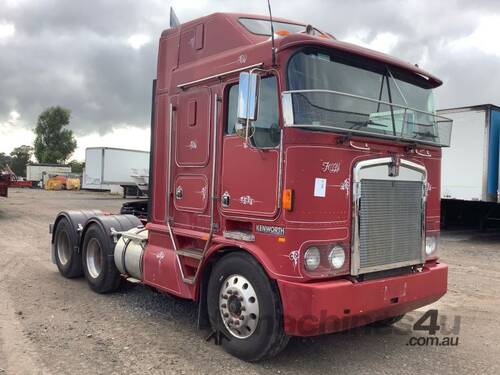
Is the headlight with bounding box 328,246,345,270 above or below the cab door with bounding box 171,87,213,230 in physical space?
below

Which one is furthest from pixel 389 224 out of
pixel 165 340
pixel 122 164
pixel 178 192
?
pixel 122 164

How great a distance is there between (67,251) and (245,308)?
14.8 feet

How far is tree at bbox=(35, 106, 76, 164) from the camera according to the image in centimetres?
7741

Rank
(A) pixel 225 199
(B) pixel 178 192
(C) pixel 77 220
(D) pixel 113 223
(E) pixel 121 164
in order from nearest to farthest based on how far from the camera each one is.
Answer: (A) pixel 225 199 < (B) pixel 178 192 < (D) pixel 113 223 < (C) pixel 77 220 < (E) pixel 121 164

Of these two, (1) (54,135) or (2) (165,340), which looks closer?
(2) (165,340)

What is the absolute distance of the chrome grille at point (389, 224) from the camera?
4.48m

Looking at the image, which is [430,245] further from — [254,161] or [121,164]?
[121,164]

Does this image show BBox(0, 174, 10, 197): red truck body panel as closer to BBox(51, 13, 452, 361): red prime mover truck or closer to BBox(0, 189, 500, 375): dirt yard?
BBox(0, 189, 500, 375): dirt yard

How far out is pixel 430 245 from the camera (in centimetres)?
522

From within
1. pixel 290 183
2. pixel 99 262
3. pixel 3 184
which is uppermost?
pixel 290 183

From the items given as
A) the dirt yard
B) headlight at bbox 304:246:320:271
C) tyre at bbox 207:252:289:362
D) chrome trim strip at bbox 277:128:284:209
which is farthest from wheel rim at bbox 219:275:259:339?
chrome trim strip at bbox 277:128:284:209

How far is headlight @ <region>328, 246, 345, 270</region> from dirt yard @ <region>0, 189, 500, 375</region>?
966 mm

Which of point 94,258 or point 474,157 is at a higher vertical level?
point 474,157

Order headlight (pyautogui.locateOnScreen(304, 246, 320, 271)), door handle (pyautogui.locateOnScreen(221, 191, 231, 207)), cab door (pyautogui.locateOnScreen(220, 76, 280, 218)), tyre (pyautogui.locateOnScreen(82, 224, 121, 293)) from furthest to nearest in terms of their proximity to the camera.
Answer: tyre (pyautogui.locateOnScreen(82, 224, 121, 293)), door handle (pyautogui.locateOnScreen(221, 191, 231, 207)), cab door (pyautogui.locateOnScreen(220, 76, 280, 218)), headlight (pyautogui.locateOnScreen(304, 246, 320, 271))
